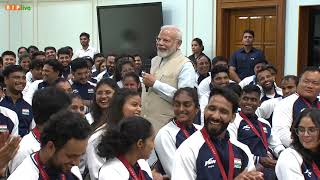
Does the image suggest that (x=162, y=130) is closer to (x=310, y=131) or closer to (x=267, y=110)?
(x=310, y=131)

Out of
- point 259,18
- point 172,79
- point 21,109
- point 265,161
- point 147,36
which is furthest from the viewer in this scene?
point 147,36

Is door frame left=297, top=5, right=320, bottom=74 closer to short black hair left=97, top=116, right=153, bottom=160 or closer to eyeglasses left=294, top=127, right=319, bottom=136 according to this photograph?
eyeglasses left=294, top=127, right=319, bottom=136

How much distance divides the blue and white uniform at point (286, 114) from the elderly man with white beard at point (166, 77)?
28.7 inches

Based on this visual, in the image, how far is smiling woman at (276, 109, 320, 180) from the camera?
3.19 metres

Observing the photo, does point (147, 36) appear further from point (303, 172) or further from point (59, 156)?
point (59, 156)

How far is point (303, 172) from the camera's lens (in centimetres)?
319

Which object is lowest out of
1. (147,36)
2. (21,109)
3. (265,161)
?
(265,161)

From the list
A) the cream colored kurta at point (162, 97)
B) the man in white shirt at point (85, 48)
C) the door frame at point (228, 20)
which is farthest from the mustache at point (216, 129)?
the man in white shirt at point (85, 48)

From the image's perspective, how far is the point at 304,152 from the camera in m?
3.24

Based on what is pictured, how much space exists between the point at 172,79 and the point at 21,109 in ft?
4.46

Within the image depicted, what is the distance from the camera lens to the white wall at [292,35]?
8680 millimetres

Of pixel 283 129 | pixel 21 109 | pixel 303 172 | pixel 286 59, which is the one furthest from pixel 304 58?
pixel 303 172

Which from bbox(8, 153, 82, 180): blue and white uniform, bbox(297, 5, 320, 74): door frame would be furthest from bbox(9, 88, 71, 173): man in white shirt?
bbox(297, 5, 320, 74): door frame
